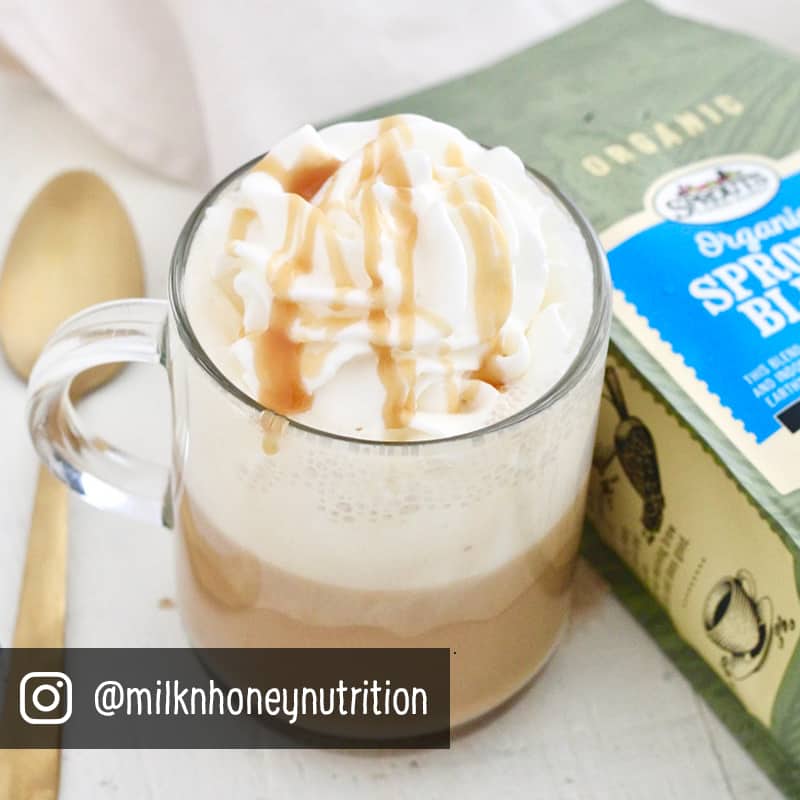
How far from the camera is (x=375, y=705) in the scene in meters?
0.67

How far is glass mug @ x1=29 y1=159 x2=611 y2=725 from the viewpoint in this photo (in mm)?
551

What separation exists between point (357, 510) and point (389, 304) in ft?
0.31

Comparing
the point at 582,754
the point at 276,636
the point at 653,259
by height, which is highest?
the point at 653,259

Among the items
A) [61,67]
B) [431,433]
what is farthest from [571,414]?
[61,67]

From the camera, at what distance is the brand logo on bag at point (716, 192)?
0.75m

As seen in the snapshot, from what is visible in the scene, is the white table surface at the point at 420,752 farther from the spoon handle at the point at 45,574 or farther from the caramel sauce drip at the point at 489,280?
the caramel sauce drip at the point at 489,280

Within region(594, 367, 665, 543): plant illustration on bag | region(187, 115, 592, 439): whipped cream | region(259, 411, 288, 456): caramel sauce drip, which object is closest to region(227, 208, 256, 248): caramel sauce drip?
region(187, 115, 592, 439): whipped cream

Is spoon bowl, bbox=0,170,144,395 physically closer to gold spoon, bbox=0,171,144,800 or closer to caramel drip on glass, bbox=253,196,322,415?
gold spoon, bbox=0,171,144,800

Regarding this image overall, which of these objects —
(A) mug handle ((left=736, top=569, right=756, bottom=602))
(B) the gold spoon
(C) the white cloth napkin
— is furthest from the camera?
(C) the white cloth napkin

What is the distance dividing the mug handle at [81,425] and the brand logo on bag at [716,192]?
0.32m

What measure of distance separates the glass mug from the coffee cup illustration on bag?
84 mm

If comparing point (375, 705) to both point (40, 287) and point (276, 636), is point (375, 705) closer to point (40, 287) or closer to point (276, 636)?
point (276, 636)

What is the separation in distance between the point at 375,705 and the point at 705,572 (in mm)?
201

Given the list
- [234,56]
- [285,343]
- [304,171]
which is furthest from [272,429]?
[234,56]
